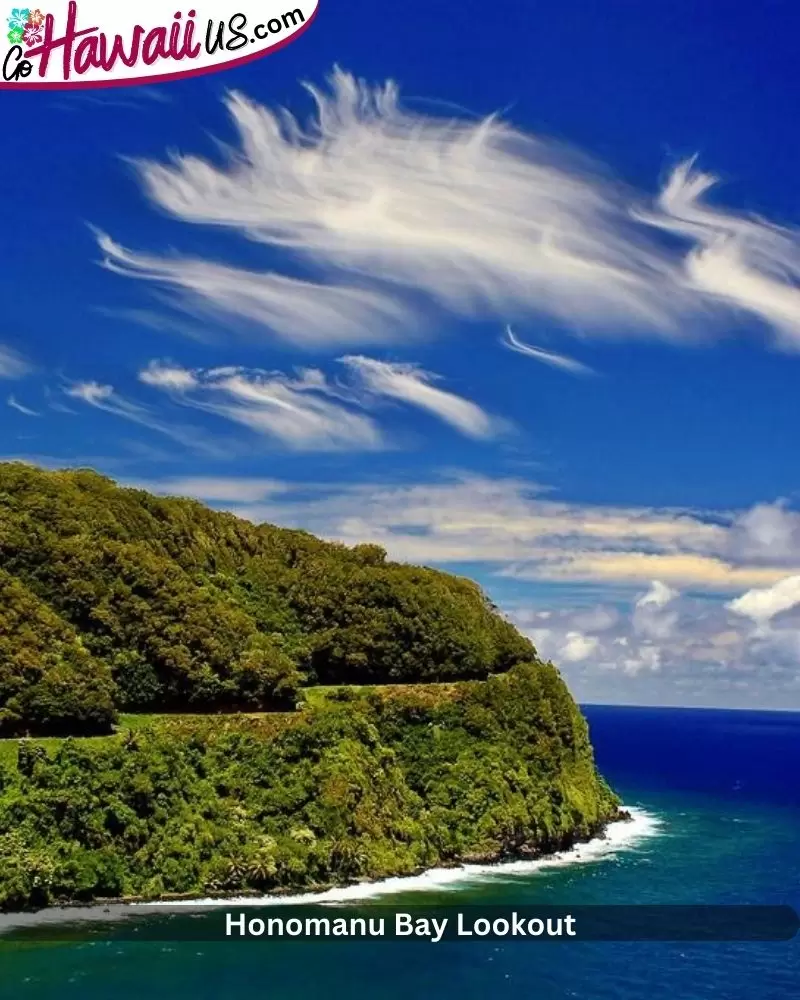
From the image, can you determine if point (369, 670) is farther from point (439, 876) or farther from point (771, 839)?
point (771, 839)

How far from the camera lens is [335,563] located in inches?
3310

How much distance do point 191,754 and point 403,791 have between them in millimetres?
13807

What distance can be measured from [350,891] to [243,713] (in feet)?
47.4

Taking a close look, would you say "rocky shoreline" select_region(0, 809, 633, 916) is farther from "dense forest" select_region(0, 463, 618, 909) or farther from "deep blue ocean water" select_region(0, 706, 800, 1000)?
"deep blue ocean water" select_region(0, 706, 800, 1000)

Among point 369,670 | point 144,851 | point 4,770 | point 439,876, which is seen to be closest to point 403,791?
point 439,876

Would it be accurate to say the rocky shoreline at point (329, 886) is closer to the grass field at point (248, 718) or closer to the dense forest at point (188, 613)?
the grass field at point (248, 718)

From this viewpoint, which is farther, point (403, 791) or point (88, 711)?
point (403, 791)

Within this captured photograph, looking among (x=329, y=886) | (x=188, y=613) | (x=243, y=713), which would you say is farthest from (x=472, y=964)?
(x=188, y=613)

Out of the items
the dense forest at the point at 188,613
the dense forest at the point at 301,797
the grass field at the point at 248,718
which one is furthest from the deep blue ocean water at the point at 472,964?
the dense forest at the point at 188,613

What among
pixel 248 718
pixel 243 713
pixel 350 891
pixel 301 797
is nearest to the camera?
pixel 350 891

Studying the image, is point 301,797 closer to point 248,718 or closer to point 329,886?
point 329,886

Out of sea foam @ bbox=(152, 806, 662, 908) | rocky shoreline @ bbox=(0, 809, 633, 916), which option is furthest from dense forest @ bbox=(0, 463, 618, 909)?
sea foam @ bbox=(152, 806, 662, 908)

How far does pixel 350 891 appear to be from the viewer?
5681cm

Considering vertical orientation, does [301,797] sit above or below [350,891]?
above
